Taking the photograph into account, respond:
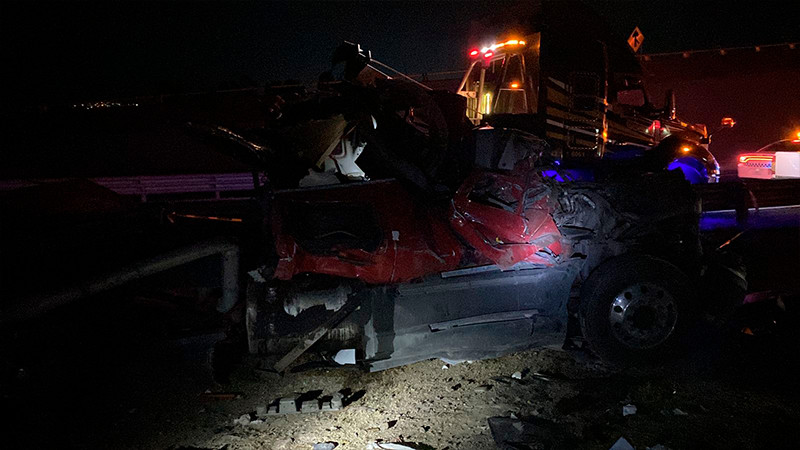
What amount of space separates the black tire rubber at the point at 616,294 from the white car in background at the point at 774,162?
7899 mm

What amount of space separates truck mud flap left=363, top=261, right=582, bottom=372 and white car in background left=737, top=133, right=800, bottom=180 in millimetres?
8683

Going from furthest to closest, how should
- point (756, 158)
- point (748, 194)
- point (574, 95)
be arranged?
1. point (756, 158)
2. point (748, 194)
3. point (574, 95)

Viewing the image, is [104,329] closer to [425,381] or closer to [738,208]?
[425,381]

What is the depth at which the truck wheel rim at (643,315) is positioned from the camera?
3.94 m

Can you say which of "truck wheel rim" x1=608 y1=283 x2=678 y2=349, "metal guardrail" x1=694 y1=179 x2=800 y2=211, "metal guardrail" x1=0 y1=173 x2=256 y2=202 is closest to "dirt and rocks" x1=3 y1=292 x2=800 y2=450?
"truck wheel rim" x1=608 y1=283 x2=678 y2=349

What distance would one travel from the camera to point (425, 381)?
12.9ft

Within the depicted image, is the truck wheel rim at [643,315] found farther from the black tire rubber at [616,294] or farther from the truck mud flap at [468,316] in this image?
the truck mud flap at [468,316]

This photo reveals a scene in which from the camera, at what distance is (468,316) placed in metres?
3.63

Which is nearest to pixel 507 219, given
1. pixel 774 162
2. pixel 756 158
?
pixel 774 162

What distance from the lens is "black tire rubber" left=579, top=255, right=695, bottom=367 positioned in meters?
3.92

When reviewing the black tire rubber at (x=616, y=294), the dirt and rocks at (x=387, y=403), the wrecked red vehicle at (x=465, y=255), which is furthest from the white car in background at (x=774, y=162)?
the black tire rubber at (x=616, y=294)

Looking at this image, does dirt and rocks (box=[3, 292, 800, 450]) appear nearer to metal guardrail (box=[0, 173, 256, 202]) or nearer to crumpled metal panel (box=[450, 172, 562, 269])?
crumpled metal panel (box=[450, 172, 562, 269])

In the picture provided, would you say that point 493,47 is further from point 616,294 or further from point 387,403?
point 387,403

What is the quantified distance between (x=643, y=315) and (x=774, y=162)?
847 centimetres
